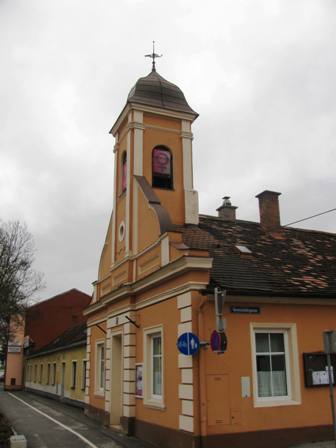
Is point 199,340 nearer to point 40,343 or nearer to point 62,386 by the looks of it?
point 62,386

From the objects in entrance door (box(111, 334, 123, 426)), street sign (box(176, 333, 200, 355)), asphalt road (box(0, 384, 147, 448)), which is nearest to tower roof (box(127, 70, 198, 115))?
entrance door (box(111, 334, 123, 426))

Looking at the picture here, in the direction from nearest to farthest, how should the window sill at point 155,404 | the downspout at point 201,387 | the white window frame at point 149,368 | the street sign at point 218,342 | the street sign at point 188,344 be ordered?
1. the street sign at point 218,342
2. the downspout at point 201,387
3. the street sign at point 188,344
4. the window sill at point 155,404
5. the white window frame at point 149,368

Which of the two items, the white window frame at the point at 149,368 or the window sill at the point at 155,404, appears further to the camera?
the white window frame at the point at 149,368

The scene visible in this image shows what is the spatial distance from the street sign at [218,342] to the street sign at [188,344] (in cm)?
55

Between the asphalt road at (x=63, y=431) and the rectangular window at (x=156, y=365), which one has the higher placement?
the rectangular window at (x=156, y=365)

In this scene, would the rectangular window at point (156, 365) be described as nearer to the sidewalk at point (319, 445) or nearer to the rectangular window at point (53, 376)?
the sidewalk at point (319, 445)

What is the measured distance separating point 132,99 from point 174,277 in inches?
269

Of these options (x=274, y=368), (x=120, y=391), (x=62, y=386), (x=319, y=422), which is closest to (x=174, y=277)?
(x=274, y=368)

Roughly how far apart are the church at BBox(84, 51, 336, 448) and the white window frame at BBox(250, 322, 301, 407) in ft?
0.09

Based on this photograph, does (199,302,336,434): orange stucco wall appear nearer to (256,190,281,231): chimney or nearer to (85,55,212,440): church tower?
(85,55,212,440): church tower

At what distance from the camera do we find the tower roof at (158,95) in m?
17.2

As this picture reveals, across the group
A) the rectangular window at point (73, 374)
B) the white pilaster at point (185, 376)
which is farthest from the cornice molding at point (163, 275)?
the rectangular window at point (73, 374)

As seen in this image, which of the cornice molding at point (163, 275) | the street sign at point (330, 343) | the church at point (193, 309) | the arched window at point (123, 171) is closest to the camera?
the street sign at point (330, 343)

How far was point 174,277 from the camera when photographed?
42.4 ft
